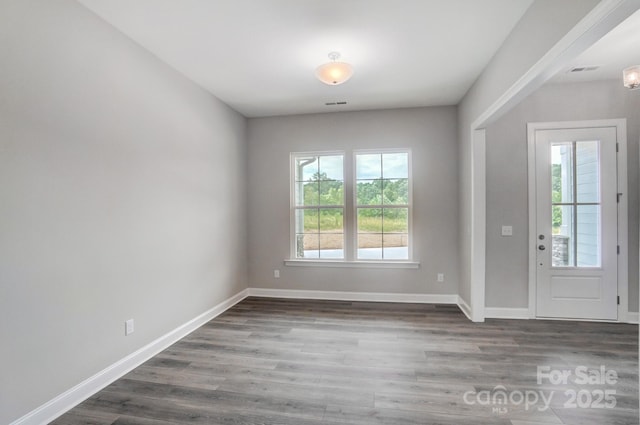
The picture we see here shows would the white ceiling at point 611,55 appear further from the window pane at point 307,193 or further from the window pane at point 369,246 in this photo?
the window pane at point 307,193

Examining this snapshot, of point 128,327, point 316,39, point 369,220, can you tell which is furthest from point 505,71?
point 128,327

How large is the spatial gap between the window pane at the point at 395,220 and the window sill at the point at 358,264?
1.56 feet

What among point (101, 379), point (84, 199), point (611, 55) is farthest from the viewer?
point (611, 55)

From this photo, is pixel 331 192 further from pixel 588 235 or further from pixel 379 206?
pixel 588 235

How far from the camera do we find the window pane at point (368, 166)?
4418mm

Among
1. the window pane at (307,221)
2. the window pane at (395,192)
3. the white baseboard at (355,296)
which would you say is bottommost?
the white baseboard at (355,296)

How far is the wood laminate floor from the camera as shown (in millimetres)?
1893

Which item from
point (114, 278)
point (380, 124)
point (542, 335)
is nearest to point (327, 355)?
point (114, 278)

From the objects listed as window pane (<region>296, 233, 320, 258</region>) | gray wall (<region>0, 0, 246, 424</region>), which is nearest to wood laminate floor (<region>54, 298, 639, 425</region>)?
gray wall (<region>0, 0, 246, 424</region>)

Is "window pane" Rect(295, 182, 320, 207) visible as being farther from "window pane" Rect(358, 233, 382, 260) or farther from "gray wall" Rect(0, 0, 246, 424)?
"gray wall" Rect(0, 0, 246, 424)

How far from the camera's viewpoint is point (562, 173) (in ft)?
11.4

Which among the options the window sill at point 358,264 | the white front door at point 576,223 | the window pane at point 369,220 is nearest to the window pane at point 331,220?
the window pane at point 369,220

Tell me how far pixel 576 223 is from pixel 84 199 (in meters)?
4.95

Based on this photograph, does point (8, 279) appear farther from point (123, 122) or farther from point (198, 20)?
point (198, 20)
